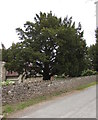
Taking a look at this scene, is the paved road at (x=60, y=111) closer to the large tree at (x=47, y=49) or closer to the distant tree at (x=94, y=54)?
the large tree at (x=47, y=49)

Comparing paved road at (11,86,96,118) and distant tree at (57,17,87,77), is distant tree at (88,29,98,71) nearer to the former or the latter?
distant tree at (57,17,87,77)

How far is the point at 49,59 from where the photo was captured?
2900cm

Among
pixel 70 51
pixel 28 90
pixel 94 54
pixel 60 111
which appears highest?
pixel 94 54

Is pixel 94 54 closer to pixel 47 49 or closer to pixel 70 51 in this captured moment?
pixel 70 51

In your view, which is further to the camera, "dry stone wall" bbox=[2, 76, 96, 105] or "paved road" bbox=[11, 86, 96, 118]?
"dry stone wall" bbox=[2, 76, 96, 105]

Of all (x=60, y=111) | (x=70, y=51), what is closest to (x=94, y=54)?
(x=70, y=51)

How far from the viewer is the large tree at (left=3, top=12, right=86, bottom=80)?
89.4 feet

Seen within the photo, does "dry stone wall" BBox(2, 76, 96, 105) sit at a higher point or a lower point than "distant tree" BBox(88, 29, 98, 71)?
lower

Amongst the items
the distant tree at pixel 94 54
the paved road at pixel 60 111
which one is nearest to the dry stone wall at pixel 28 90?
the paved road at pixel 60 111

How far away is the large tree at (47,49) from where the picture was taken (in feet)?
89.4

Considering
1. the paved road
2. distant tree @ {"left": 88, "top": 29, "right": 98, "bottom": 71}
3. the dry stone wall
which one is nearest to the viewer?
the paved road

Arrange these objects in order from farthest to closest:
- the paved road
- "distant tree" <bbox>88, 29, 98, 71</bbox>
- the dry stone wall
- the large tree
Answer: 1. "distant tree" <bbox>88, 29, 98, 71</bbox>
2. the large tree
3. the dry stone wall
4. the paved road

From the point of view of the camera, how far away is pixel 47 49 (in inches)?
1149

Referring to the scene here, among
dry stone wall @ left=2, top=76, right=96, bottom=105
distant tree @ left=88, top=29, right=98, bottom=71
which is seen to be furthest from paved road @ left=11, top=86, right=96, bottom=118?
distant tree @ left=88, top=29, right=98, bottom=71
